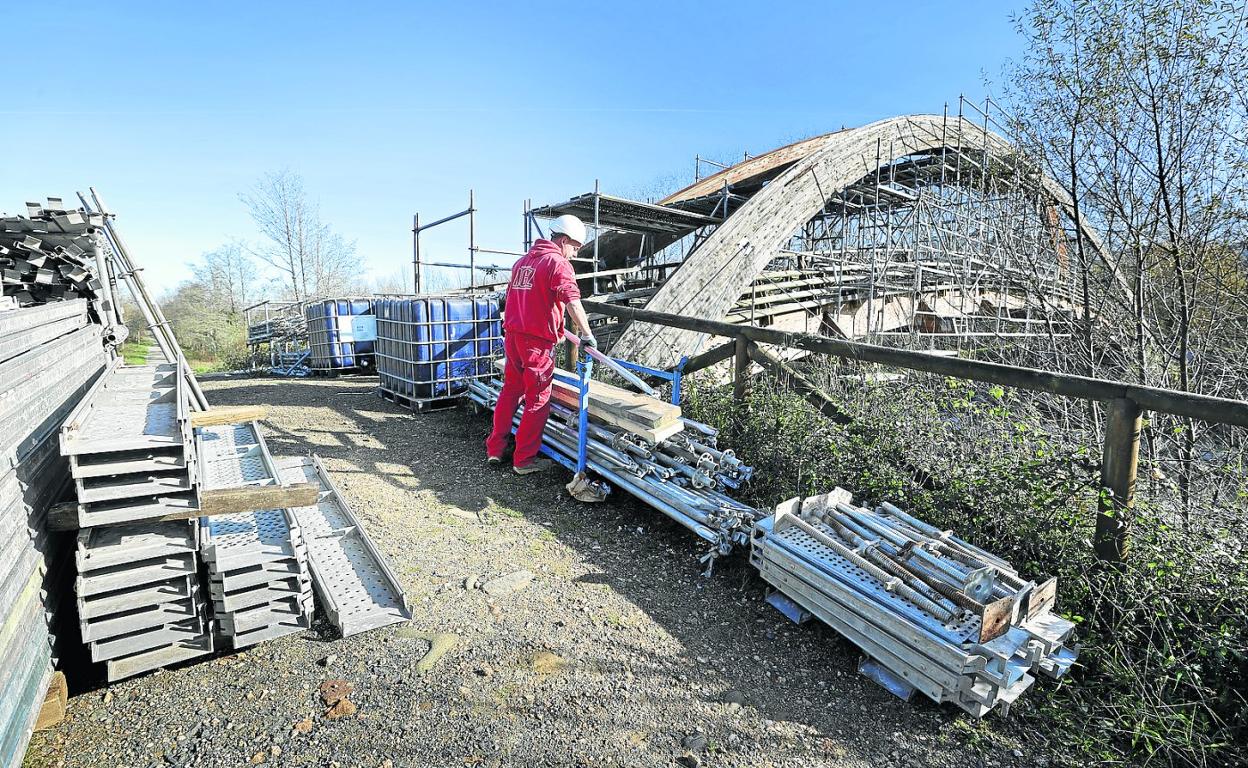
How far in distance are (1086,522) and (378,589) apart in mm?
3712

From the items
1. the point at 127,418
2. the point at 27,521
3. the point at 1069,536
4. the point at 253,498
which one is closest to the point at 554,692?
the point at 253,498

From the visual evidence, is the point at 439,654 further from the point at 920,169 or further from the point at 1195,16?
the point at 920,169

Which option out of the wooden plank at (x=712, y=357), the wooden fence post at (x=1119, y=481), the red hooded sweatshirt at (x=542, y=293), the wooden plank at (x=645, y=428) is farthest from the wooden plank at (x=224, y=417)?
the wooden fence post at (x=1119, y=481)

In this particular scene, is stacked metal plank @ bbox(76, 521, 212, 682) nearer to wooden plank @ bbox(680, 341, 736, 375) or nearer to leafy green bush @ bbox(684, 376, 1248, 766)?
leafy green bush @ bbox(684, 376, 1248, 766)

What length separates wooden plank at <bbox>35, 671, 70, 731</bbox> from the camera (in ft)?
7.69

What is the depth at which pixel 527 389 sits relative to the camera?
516 centimetres

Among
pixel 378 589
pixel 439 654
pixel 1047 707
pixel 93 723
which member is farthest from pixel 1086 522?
pixel 93 723

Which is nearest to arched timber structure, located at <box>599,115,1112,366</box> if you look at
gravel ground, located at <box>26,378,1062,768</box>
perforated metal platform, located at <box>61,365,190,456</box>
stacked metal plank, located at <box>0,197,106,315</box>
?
gravel ground, located at <box>26,378,1062,768</box>

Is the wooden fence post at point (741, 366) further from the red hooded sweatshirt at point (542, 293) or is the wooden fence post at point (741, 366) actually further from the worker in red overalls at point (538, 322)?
the red hooded sweatshirt at point (542, 293)

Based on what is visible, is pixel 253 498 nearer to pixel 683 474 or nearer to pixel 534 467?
pixel 683 474

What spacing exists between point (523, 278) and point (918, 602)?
368 centimetres

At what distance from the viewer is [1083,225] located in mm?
6008

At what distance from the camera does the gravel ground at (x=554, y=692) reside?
7.67ft

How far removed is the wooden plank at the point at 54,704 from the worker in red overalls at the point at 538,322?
10.4 ft
